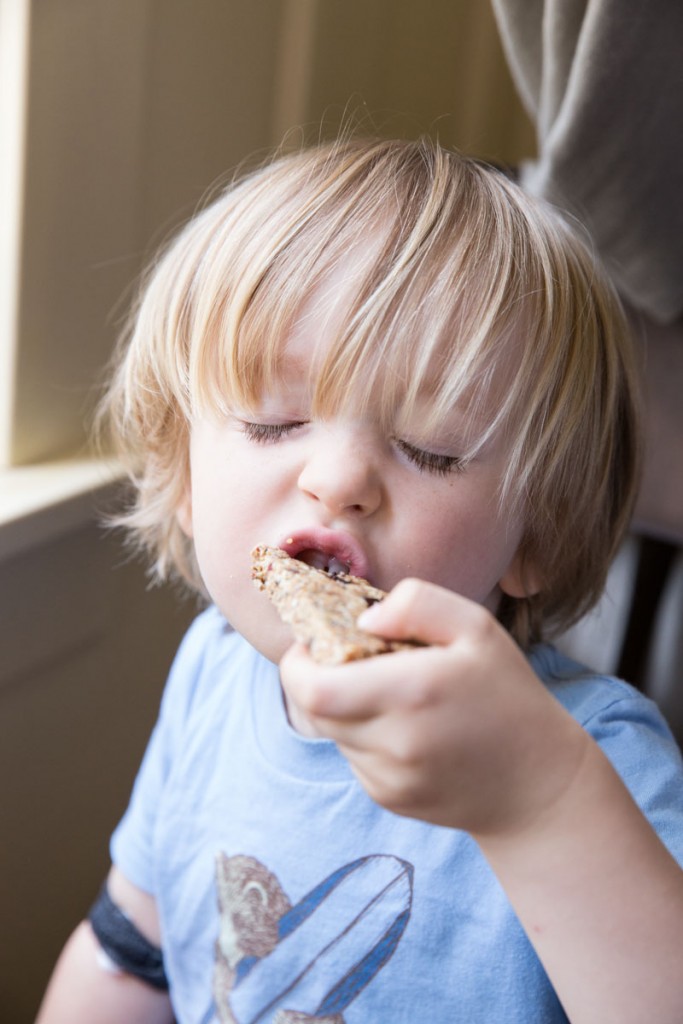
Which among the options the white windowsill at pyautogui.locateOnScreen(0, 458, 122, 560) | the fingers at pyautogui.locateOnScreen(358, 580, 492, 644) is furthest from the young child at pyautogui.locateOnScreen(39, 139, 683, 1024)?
the white windowsill at pyautogui.locateOnScreen(0, 458, 122, 560)

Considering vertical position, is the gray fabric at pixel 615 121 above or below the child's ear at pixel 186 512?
above

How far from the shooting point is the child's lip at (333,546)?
63cm

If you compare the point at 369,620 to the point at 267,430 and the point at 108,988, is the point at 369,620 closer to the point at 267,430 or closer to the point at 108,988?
the point at 267,430

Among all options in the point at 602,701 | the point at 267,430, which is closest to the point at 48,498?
the point at 267,430

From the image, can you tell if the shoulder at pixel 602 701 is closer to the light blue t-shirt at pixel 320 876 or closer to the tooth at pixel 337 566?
the light blue t-shirt at pixel 320 876

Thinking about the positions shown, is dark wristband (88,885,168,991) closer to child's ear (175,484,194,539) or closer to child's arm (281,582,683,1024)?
child's ear (175,484,194,539)

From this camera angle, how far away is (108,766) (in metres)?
1.20

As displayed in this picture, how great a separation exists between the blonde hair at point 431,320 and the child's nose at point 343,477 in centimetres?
2

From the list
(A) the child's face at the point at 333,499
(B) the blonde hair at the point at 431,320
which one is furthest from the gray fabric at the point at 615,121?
(A) the child's face at the point at 333,499

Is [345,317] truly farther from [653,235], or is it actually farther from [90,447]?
[90,447]

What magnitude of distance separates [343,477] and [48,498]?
437 mm

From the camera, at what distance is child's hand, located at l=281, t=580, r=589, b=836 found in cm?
46

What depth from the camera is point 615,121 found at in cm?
77

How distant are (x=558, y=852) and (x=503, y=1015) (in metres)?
0.26
